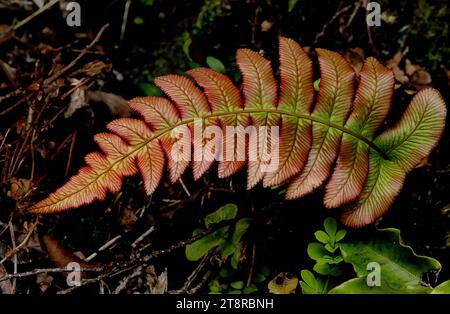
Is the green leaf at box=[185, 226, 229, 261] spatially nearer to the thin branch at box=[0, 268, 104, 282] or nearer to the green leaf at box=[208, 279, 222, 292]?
the green leaf at box=[208, 279, 222, 292]

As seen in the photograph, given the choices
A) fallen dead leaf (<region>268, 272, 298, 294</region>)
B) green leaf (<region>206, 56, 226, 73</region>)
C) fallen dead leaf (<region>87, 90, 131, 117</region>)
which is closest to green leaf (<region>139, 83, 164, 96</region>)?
fallen dead leaf (<region>87, 90, 131, 117</region>)

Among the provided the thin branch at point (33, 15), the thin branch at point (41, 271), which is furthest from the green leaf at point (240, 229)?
the thin branch at point (33, 15)

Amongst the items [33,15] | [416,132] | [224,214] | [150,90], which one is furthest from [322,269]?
[33,15]

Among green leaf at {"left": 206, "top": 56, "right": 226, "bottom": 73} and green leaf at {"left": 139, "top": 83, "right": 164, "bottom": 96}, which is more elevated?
green leaf at {"left": 206, "top": 56, "right": 226, "bottom": 73}

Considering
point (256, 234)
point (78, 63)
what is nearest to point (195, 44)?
point (78, 63)

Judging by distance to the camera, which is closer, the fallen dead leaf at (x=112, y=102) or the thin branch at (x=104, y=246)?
the thin branch at (x=104, y=246)

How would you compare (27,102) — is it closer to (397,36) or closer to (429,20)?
(397,36)

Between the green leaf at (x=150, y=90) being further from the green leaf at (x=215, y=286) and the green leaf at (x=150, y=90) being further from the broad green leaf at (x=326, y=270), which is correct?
the broad green leaf at (x=326, y=270)
